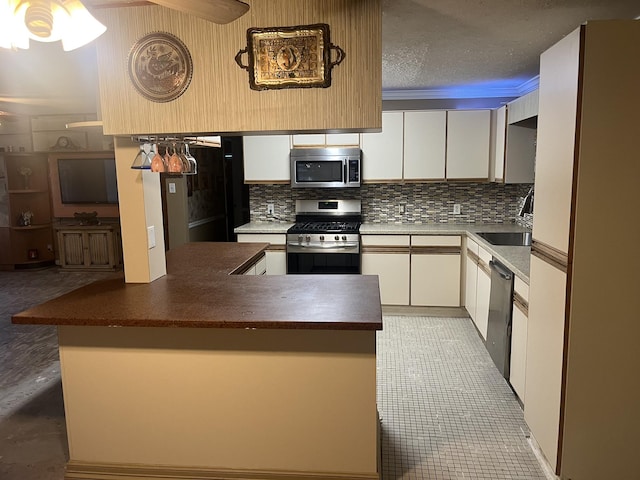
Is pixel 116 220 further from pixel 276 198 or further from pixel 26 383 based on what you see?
pixel 26 383

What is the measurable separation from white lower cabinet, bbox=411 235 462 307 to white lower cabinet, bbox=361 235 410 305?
0.08m

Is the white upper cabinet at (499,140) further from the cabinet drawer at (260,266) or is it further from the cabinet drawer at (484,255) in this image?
the cabinet drawer at (260,266)

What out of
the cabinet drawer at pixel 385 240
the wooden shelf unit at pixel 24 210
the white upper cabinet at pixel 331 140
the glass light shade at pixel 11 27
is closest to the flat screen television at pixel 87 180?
the wooden shelf unit at pixel 24 210

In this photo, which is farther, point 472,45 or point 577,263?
point 472,45

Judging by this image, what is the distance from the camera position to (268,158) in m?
4.77

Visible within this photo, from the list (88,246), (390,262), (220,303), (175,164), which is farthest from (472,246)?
(88,246)

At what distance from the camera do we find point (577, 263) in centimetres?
189

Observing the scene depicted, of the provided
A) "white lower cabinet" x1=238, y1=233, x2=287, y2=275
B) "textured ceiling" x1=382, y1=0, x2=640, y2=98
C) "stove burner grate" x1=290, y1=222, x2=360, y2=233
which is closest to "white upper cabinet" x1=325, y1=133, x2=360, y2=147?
"textured ceiling" x1=382, y1=0, x2=640, y2=98

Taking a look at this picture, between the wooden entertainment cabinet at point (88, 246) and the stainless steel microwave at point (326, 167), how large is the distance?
3.49m

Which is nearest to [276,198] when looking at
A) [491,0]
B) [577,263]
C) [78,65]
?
[78,65]

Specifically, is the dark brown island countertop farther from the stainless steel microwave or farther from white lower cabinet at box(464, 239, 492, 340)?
the stainless steel microwave

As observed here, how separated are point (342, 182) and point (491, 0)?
2.46 meters

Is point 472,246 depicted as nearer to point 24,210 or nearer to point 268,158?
point 268,158

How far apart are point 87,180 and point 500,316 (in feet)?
20.5
